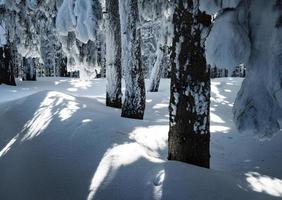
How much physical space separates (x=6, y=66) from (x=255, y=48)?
20451 mm

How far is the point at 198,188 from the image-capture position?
5.18 meters

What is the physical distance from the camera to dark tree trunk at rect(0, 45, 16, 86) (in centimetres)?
2256

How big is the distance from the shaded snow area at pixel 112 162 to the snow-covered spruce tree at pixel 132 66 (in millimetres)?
1327

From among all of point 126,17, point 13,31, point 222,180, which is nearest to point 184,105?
point 222,180

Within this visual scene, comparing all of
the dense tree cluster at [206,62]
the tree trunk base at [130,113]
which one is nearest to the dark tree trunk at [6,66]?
the dense tree cluster at [206,62]

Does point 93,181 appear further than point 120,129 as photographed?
No

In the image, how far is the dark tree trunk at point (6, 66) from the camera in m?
22.6

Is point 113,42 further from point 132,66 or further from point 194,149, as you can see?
point 194,149

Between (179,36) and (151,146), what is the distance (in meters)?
2.68

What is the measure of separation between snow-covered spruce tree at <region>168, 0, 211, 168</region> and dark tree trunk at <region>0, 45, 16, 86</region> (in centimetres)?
1836

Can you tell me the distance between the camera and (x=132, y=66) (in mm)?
10742

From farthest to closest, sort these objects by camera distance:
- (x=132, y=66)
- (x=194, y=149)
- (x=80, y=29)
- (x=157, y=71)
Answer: (x=157, y=71), (x=80, y=29), (x=132, y=66), (x=194, y=149)

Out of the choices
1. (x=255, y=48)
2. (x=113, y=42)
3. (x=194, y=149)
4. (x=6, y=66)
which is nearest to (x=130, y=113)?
(x=113, y=42)

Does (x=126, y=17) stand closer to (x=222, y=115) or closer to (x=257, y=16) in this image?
(x=222, y=115)
